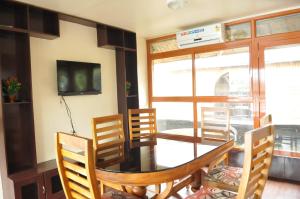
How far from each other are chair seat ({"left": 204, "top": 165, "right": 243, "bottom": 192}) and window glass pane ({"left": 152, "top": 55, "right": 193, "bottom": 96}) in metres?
2.09

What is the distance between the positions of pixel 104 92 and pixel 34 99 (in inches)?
46.9

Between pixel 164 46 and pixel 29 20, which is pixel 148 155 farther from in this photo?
pixel 164 46

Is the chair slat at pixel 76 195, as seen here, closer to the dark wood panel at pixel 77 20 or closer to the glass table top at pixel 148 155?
the glass table top at pixel 148 155

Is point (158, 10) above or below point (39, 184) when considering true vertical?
above

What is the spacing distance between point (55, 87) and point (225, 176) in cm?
242

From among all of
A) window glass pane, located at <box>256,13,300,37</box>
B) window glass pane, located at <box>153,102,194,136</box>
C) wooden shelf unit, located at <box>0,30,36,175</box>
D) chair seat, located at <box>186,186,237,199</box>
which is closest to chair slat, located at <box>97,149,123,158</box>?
chair seat, located at <box>186,186,237,199</box>

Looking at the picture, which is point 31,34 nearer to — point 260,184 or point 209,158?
point 209,158

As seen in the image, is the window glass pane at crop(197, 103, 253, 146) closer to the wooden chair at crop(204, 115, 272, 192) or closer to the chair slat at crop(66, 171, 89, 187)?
the wooden chair at crop(204, 115, 272, 192)

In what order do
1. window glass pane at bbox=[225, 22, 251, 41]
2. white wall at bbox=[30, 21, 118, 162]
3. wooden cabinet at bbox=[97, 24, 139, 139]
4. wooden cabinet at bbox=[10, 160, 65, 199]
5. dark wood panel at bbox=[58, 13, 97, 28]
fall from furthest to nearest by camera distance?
wooden cabinet at bbox=[97, 24, 139, 139] → window glass pane at bbox=[225, 22, 251, 41] → dark wood panel at bbox=[58, 13, 97, 28] → white wall at bbox=[30, 21, 118, 162] → wooden cabinet at bbox=[10, 160, 65, 199]

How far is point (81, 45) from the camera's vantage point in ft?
11.2

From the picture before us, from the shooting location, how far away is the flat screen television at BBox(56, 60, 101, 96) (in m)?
3.05

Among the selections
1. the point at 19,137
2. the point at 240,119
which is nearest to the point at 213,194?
the point at 240,119

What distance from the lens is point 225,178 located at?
6.62ft

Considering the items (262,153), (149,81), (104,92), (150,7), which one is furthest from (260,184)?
(149,81)
